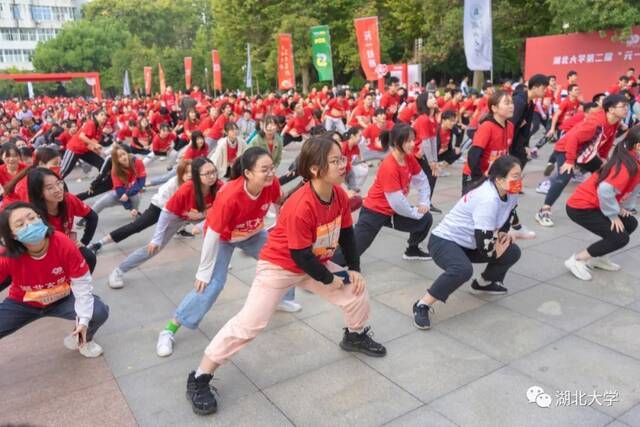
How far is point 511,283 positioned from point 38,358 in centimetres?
378

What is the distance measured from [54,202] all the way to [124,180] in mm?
2513

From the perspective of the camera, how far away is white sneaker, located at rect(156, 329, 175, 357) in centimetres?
357

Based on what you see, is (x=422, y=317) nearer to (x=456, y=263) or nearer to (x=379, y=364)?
(x=456, y=263)

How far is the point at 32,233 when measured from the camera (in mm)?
3078

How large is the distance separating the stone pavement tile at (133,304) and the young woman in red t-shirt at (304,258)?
1.34m

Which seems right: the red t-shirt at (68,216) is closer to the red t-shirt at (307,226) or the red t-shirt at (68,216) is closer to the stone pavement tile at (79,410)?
the stone pavement tile at (79,410)

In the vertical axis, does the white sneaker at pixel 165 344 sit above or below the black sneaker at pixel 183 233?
below

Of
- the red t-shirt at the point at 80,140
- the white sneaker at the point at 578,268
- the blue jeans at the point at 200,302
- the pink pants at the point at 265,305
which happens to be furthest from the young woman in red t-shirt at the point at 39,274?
the red t-shirt at the point at 80,140

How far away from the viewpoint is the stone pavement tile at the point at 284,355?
130 inches

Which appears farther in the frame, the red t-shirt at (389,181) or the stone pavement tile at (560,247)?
the stone pavement tile at (560,247)

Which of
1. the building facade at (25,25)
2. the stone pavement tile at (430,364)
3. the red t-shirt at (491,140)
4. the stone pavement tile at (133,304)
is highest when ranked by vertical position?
the building facade at (25,25)

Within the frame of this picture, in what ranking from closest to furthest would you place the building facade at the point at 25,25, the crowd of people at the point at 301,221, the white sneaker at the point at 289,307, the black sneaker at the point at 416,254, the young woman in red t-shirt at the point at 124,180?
the crowd of people at the point at 301,221 → the white sneaker at the point at 289,307 → the black sneaker at the point at 416,254 → the young woman in red t-shirt at the point at 124,180 → the building facade at the point at 25,25

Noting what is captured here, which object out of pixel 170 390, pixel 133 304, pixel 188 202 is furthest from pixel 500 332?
pixel 133 304

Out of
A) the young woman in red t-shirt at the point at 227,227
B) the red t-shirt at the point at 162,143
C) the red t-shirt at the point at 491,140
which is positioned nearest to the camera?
the young woman in red t-shirt at the point at 227,227
